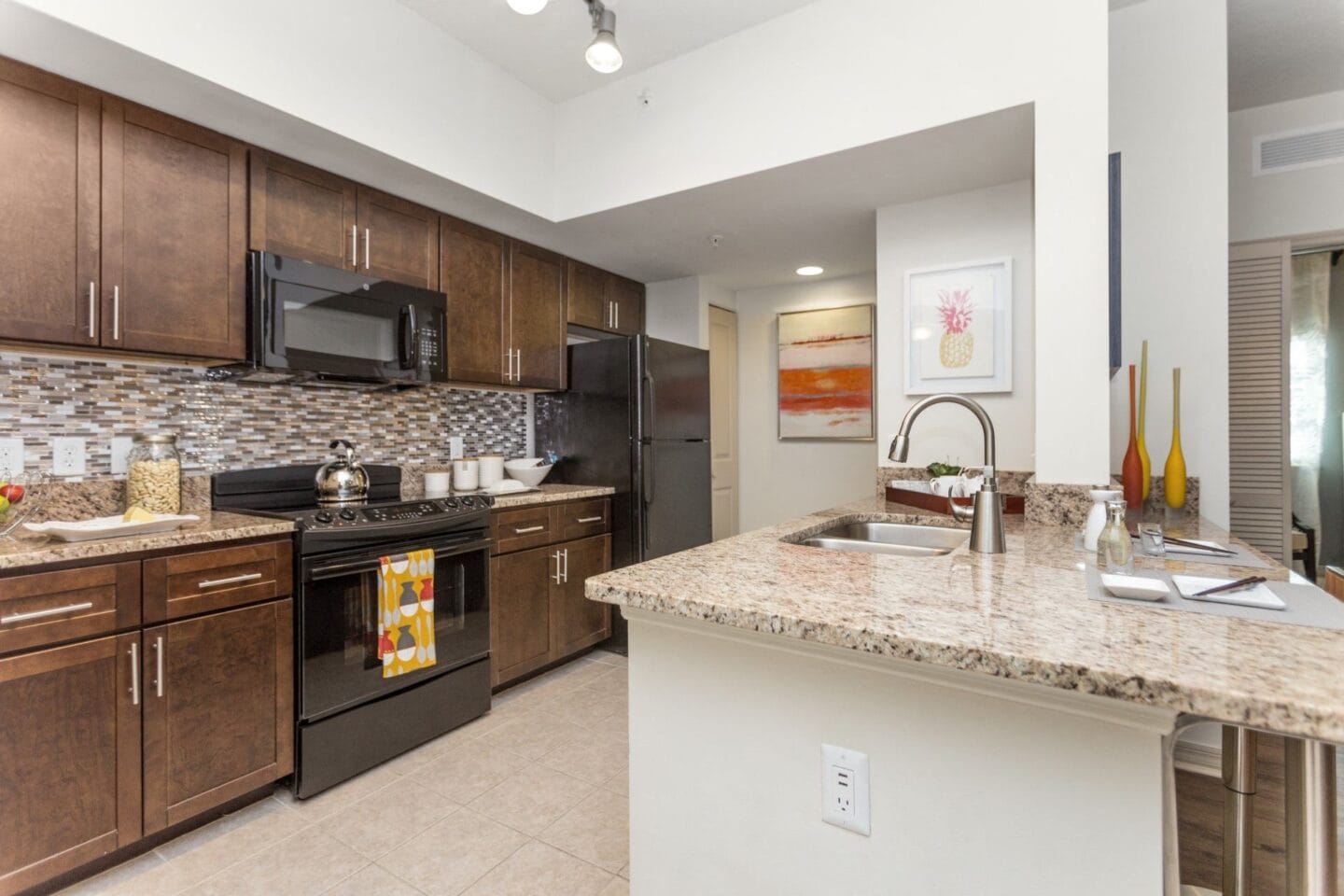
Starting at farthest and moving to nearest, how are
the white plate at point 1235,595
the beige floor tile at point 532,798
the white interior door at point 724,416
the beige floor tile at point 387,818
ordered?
the white interior door at point 724,416
the beige floor tile at point 532,798
the beige floor tile at point 387,818
the white plate at point 1235,595

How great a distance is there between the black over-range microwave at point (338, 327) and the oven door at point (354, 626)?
2.52ft

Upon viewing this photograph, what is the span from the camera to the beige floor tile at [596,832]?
1.78 metres

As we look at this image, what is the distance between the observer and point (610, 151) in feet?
9.64

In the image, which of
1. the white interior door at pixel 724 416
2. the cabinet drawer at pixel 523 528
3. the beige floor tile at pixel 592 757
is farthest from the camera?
the white interior door at pixel 724 416

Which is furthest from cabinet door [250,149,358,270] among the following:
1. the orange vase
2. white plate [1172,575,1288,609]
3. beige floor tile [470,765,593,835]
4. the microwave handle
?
the orange vase

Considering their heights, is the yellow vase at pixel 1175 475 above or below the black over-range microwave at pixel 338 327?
below

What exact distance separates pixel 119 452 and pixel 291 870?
1.53 m

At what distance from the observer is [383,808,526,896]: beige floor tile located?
1.69 m

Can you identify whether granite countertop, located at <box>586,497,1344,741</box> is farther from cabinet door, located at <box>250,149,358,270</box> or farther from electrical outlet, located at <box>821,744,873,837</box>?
cabinet door, located at <box>250,149,358,270</box>

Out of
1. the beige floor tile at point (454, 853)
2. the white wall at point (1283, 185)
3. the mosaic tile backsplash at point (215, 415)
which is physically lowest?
the beige floor tile at point (454, 853)

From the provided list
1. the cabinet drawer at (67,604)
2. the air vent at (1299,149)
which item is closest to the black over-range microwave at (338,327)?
the cabinet drawer at (67,604)

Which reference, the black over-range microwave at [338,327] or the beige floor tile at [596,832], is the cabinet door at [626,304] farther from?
the beige floor tile at [596,832]

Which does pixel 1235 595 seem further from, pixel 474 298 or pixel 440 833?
pixel 474 298

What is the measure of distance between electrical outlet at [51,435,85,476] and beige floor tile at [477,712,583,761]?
1693mm
